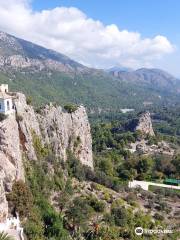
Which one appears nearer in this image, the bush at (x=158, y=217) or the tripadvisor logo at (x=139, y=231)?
the tripadvisor logo at (x=139, y=231)

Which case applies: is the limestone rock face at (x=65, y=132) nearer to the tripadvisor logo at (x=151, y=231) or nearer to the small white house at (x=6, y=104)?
the small white house at (x=6, y=104)

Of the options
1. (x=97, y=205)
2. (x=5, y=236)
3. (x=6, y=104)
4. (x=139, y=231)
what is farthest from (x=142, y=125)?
(x=5, y=236)

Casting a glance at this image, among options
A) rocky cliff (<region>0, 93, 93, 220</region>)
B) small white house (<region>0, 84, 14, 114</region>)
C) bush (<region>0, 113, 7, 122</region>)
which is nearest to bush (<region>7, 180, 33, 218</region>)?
rocky cliff (<region>0, 93, 93, 220</region>)

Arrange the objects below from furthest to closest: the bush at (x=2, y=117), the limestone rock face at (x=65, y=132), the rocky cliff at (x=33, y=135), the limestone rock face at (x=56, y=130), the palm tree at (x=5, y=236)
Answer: the limestone rock face at (x=65, y=132) < the limestone rock face at (x=56, y=130) < the bush at (x=2, y=117) < the rocky cliff at (x=33, y=135) < the palm tree at (x=5, y=236)

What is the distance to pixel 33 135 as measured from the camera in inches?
2050

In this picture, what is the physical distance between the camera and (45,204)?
4559cm

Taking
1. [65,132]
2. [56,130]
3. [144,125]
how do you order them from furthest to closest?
[144,125] < [65,132] < [56,130]

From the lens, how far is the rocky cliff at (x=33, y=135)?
138 ft

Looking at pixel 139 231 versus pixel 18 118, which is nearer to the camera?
pixel 139 231

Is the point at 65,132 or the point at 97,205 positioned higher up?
the point at 65,132

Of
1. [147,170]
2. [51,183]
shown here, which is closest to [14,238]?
[51,183]

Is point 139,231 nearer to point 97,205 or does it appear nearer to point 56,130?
point 97,205

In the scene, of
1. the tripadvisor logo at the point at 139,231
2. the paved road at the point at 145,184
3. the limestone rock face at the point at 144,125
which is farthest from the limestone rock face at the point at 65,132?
the limestone rock face at the point at 144,125

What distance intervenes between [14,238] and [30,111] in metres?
20.0
